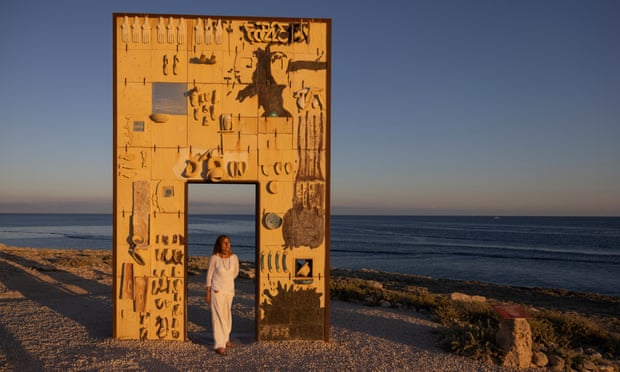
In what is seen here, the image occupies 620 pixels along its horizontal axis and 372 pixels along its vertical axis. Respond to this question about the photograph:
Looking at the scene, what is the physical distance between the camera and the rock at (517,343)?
260 inches

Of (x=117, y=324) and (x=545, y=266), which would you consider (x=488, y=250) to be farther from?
(x=117, y=324)

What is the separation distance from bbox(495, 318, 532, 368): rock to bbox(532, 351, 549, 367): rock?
0.14m

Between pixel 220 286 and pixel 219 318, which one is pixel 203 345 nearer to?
pixel 219 318

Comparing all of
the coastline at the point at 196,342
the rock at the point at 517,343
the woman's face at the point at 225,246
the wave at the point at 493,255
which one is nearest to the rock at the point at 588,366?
the rock at the point at 517,343

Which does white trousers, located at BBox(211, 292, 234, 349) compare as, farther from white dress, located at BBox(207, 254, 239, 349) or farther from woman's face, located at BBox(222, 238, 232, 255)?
woman's face, located at BBox(222, 238, 232, 255)

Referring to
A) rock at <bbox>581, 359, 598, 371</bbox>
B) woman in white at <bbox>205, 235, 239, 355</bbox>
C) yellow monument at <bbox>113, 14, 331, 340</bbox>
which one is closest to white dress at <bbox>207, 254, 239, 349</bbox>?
woman in white at <bbox>205, 235, 239, 355</bbox>

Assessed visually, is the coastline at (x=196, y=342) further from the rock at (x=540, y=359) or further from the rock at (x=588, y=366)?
the rock at (x=588, y=366)

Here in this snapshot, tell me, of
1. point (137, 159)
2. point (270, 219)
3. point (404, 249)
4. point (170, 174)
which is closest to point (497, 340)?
point (270, 219)

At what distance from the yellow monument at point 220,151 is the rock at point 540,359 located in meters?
3.61

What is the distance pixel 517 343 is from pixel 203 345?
5413 mm

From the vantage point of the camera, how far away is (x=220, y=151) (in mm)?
7301

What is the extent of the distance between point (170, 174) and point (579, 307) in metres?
17.6

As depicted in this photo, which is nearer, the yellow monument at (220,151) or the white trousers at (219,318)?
the white trousers at (219,318)

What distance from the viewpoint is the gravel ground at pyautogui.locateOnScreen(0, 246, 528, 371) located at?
20.2 ft
